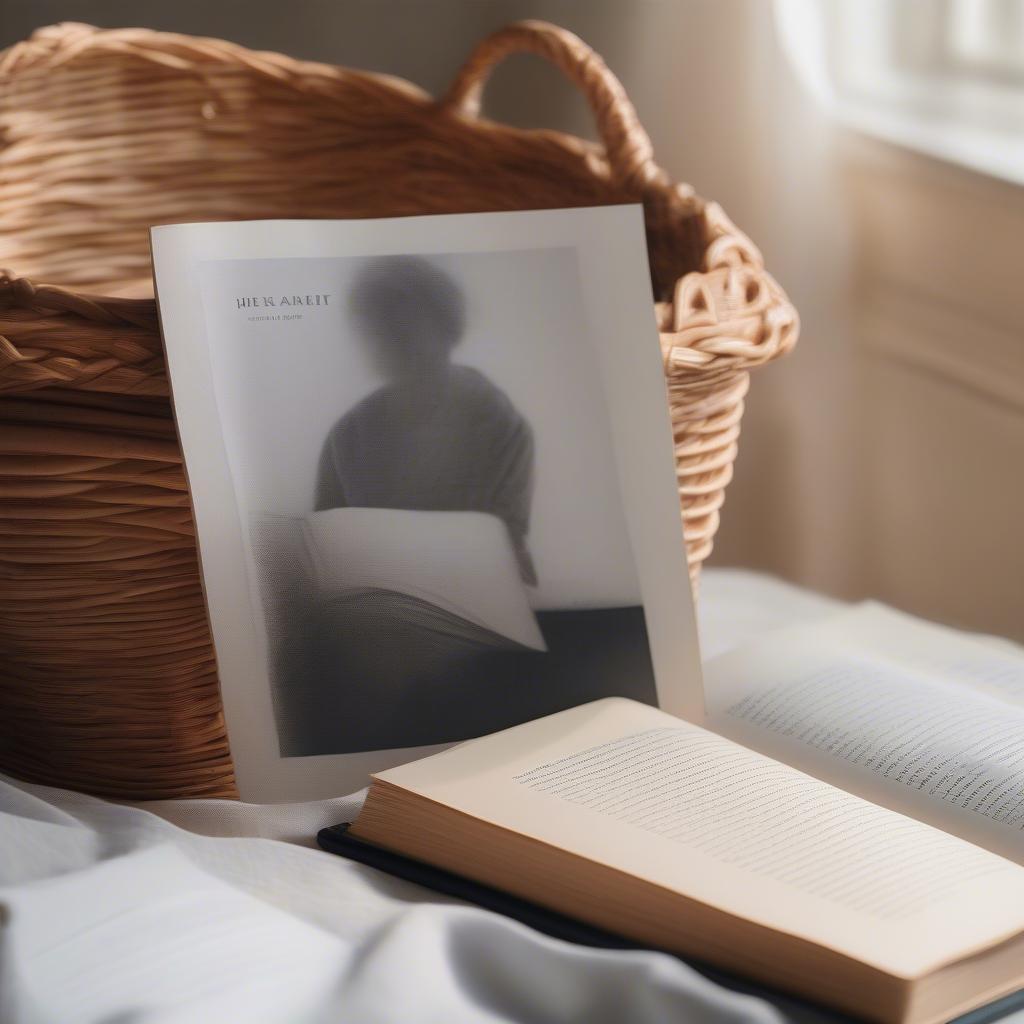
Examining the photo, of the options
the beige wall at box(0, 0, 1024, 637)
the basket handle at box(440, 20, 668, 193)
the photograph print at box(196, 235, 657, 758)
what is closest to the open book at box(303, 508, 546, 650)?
the photograph print at box(196, 235, 657, 758)

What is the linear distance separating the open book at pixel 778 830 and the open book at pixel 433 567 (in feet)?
0.16

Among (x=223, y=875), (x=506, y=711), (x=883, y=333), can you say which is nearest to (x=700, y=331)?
(x=506, y=711)

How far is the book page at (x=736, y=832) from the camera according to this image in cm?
36

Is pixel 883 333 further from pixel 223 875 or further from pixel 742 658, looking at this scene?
pixel 223 875

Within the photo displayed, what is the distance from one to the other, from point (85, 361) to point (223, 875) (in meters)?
0.18

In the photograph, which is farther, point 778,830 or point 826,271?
point 826,271

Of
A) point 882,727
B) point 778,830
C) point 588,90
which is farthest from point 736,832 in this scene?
point 588,90

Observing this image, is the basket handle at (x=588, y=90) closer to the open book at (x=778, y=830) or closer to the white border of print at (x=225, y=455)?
the white border of print at (x=225, y=455)

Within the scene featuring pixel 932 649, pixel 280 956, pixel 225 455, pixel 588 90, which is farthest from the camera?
pixel 588 90

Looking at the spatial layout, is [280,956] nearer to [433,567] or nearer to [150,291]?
[433,567]

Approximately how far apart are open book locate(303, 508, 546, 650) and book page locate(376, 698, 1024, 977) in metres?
0.05

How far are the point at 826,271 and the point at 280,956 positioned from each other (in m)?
0.86

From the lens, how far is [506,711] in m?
0.52

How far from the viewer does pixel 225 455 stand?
0.47 metres
